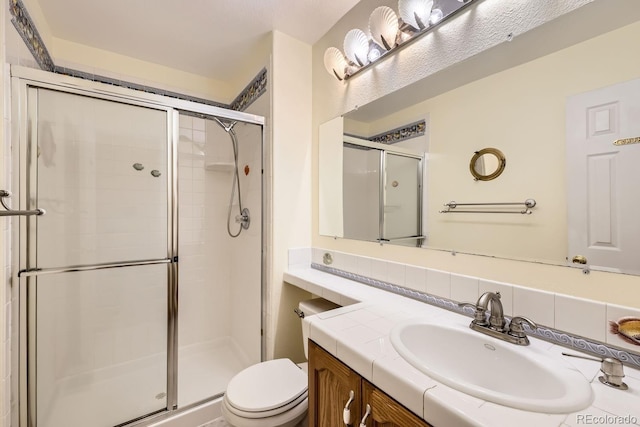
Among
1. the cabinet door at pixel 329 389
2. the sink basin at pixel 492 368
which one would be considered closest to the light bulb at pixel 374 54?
the sink basin at pixel 492 368

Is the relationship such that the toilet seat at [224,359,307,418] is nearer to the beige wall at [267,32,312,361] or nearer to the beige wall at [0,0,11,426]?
the beige wall at [267,32,312,361]

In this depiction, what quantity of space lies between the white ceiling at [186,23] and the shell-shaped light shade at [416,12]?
473 millimetres

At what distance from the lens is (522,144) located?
90 cm

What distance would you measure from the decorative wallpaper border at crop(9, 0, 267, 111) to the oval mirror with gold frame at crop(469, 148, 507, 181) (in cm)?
143

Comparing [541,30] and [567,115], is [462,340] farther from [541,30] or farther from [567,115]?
[541,30]

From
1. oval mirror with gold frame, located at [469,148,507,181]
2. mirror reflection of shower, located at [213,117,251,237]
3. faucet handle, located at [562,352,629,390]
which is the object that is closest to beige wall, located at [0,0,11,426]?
mirror reflection of shower, located at [213,117,251,237]

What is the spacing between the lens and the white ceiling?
1.52 m

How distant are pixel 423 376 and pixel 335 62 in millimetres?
1623

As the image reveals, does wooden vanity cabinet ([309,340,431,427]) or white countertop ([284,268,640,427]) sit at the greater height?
white countertop ([284,268,640,427])

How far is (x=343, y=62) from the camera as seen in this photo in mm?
1569

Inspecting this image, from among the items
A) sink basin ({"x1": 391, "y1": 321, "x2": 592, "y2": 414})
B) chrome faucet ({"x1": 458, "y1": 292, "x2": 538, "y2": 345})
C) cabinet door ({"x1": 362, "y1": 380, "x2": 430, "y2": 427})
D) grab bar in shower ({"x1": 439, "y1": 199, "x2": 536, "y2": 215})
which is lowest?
cabinet door ({"x1": 362, "y1": 380, "x2": 430, "y2": 427})

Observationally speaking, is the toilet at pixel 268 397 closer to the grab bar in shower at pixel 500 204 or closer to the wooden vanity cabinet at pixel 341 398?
the wooden vanity cabinet at pixel 341 398

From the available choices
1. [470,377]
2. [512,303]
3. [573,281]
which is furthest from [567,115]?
[470,377]

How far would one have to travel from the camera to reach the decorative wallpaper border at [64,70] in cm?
126
